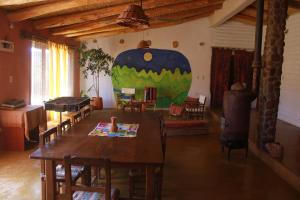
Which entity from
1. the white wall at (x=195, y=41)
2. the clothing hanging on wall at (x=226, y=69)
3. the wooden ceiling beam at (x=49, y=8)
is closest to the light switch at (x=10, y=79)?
the wooden ceiling beam at (x=49, y=8)

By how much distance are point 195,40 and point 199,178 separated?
636cm

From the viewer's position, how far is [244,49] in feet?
31.2

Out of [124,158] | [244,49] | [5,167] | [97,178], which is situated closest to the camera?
[124,158]

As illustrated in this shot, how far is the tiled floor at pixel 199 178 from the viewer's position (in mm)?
3490

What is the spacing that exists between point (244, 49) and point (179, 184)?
23.0 ft

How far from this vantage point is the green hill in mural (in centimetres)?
948

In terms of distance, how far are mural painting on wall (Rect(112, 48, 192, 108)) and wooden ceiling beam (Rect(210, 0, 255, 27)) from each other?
1721 millimetres

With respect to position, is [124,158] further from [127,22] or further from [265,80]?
[265,80]

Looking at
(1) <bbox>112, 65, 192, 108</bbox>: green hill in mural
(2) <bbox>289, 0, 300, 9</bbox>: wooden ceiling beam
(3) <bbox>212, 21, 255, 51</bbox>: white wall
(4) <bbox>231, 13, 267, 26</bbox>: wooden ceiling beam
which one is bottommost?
(1) <bbox>112, 65, 192, 108</bbox>: green hill in mural

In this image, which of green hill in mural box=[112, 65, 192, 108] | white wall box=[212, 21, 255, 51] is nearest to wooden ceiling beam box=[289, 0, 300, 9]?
white wall box=[212, 21, 255, 51]

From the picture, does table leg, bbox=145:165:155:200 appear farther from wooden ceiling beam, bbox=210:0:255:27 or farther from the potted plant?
the potted plant

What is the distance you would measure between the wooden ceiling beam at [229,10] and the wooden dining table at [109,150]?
12.6 ft

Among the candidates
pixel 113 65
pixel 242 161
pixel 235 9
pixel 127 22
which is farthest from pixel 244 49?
pixel 127 22

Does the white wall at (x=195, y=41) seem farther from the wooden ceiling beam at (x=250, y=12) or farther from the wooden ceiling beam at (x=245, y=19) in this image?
the wooden ceiling beam at (x=250, y=12)
